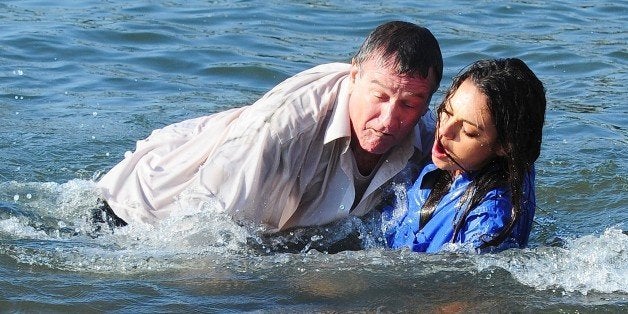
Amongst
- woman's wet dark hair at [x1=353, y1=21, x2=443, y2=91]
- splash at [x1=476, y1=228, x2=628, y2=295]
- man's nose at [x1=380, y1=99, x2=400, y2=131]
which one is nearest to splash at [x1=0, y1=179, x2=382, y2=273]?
man's nose at [x1=380, y1=99, x2=400, y2=131]

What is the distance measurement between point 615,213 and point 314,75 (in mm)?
2238

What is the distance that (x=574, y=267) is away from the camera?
5559 mm

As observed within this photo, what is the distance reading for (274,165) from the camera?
550 cm

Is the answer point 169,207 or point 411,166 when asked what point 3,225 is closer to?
Answer: point 169,207

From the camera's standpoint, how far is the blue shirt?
5125 mm

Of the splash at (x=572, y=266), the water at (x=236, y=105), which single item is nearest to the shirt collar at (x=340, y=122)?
the water at (x=236, y=105)

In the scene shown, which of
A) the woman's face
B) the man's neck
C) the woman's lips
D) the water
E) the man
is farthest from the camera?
the man's neck

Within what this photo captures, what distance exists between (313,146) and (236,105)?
377cm

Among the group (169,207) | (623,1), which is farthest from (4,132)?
(623,1)

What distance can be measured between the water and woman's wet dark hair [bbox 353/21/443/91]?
84cm

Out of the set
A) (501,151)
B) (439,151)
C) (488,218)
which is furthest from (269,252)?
(501,151)

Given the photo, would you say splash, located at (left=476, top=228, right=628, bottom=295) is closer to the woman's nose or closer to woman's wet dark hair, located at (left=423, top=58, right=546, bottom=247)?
woman's wet dark hair, located at (left=423, top=58, right=546, bottom=247)

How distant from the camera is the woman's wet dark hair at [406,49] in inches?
212

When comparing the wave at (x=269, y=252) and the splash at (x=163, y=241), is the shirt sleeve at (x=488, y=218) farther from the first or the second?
the splash at (x=163, y=241)
